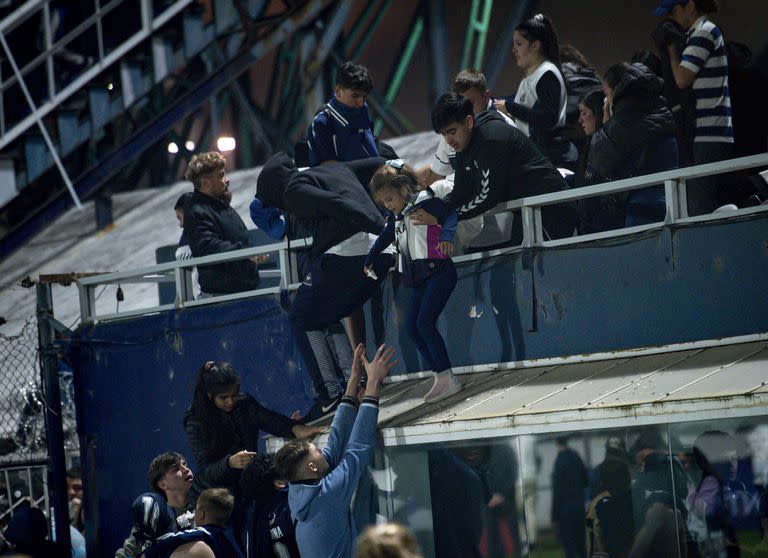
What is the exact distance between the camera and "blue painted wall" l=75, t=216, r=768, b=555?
25.5 feet

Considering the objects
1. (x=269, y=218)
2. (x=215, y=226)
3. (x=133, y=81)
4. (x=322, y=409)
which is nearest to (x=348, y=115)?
(x=269, y=218)

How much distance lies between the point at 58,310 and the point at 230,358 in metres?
4.83

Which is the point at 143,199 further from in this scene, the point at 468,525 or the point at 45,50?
the point at 468,525

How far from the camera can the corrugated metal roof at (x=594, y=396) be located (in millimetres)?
6930

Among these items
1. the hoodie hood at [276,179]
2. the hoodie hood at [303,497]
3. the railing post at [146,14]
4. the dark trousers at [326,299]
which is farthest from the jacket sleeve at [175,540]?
the railing post at [146,14]

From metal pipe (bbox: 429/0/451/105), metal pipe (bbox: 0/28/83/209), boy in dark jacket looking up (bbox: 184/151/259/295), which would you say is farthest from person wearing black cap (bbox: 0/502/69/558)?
metal pipe (bbox: 429/0/451/105)

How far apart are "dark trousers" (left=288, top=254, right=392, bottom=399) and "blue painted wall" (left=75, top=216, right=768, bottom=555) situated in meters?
0.34

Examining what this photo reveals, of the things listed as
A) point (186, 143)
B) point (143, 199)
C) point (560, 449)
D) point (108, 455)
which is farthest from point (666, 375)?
point (186, 143)

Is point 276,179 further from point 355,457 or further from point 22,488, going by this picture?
point 22,488

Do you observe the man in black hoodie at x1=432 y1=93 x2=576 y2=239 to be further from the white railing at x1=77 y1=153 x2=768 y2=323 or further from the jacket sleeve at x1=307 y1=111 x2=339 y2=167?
the jacket sleeve at x1=307 y1=111 x2=339 y2=167

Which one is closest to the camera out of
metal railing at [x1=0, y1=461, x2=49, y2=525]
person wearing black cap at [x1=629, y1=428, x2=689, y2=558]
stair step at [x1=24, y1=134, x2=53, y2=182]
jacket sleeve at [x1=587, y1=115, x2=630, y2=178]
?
person wearing black cap at [x1=629, y1=428, x2=689, y2=558]

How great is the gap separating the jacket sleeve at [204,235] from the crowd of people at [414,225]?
0.59m

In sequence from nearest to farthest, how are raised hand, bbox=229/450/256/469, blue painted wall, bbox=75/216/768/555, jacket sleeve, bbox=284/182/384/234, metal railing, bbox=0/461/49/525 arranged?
blue painted wall, bbox=75/216/768/555 → raised hand, bbox=229/450/256/469 → jacket sleeve, bbox=284/182/384/234 → metal railing, bbox=0/461/49/525

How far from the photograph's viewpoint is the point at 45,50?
55.1 ft
